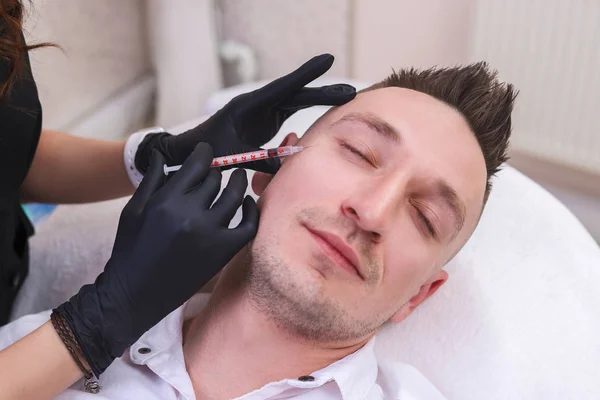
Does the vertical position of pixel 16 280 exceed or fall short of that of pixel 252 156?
it falls short

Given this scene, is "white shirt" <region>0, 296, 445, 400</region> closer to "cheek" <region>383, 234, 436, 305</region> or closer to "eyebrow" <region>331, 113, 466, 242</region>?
"cheek" <region>383, 234, 436, 305</region>

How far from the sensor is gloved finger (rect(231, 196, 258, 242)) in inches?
38.9

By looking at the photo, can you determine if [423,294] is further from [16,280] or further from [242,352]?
[16,280]

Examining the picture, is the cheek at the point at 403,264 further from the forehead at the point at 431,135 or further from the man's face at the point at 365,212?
the forehead at the point at 431,135

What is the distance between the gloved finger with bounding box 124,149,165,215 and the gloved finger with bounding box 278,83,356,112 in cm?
31

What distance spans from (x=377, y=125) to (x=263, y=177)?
11.9 inches

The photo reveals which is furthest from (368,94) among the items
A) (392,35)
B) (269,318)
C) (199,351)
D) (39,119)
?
(392,35)

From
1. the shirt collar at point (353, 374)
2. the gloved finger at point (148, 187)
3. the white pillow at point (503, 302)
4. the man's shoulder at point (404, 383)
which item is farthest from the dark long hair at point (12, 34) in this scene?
the man's shoulder at point (404, 383)

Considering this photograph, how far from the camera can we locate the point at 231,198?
1.00 m

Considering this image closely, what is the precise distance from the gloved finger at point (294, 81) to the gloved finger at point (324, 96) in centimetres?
2

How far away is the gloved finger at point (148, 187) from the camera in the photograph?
0.97 m

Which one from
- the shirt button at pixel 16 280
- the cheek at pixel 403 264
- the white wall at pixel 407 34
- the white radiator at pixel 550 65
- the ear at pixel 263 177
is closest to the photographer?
the cheek at pixel 403 264

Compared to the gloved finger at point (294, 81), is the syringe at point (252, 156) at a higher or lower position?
lower

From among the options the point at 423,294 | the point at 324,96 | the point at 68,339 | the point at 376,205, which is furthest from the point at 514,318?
the point at 68,339
